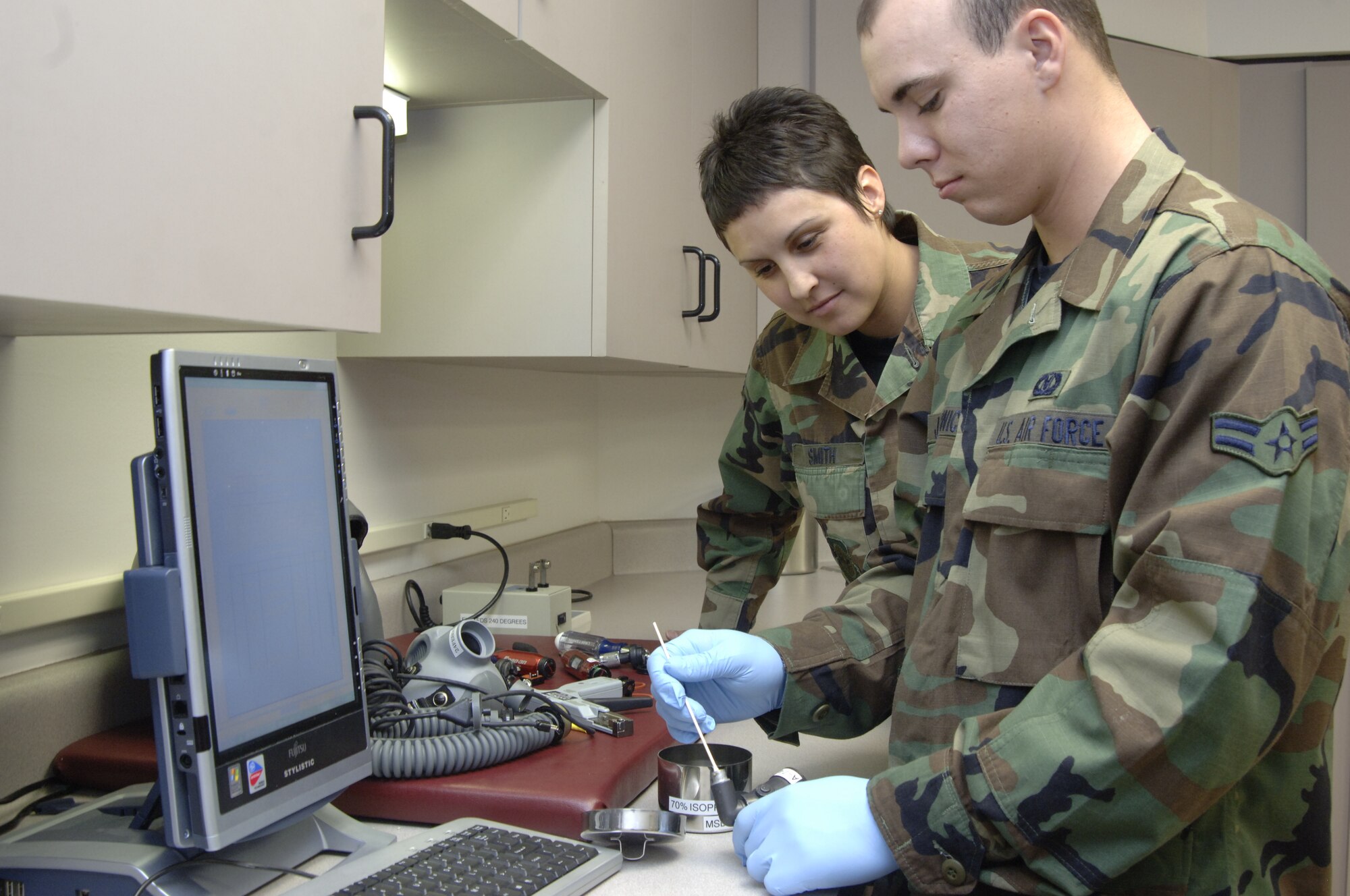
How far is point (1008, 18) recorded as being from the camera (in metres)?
0.80

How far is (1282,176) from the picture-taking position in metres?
2.92

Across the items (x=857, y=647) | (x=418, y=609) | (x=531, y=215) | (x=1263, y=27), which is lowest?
Result: (x=418, y=609)

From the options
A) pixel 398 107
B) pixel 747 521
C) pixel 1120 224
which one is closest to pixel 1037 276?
pixel 1120 224

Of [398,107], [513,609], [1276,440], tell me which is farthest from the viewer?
[513,609]

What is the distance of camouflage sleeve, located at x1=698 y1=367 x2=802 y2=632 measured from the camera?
1.62 m

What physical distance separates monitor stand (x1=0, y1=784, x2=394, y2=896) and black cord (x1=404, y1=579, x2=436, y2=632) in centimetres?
71

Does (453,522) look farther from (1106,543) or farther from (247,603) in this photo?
(1106,543)

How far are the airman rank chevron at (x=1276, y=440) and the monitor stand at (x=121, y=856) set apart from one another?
707 mm

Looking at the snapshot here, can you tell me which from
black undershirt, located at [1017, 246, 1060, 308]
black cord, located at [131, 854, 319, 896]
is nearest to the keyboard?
black cord, located at [131, 854, 319, 896]

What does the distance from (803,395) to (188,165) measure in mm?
934

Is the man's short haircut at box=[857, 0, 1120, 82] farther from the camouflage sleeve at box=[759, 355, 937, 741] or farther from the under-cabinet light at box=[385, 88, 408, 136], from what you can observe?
the under-cabinet light at box=[385, 88, 408, 136]

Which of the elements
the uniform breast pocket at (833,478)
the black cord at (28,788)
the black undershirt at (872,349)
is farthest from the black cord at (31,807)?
the black undershirt at (872,349)

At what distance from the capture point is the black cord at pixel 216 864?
0.74m

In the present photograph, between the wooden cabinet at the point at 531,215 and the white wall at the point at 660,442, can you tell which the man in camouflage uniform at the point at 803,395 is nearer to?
the wooden cabinet at the point at 531,215
